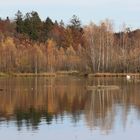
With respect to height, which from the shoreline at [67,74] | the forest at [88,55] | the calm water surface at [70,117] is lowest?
the calm water surface at [70,117]

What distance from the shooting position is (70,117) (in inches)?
1098

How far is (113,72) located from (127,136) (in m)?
64.1

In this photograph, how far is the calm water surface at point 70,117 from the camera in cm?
2194

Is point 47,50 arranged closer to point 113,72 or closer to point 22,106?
point 113,72

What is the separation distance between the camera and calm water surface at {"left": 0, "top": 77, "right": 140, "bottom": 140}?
21.9 m

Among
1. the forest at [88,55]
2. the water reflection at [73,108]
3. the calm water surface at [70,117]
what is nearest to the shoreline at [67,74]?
the forest at [88,55]

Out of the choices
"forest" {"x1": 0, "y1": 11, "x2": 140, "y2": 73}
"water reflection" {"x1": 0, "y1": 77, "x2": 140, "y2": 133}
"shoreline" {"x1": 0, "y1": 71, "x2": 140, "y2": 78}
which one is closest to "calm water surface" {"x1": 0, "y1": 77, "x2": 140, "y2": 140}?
"water reflection" {"x1": 0, "y1": 77, "x2": 140, "y2": 133}

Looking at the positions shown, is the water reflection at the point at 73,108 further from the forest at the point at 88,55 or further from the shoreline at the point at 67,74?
the forest at the point at 88,55

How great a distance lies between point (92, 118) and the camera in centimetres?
2733

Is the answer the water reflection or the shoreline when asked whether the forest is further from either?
the water reflection

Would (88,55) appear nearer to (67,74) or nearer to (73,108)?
(67,74)

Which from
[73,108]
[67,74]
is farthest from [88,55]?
[73,108]

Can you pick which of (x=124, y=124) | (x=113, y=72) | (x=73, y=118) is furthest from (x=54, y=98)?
(x=113, y=72)

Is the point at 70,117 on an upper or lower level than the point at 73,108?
lower
